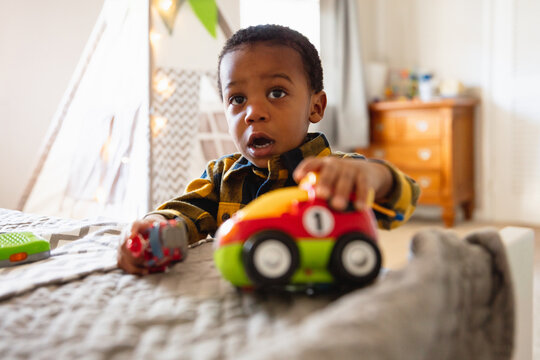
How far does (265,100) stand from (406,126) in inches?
102

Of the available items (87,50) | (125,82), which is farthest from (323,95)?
(87,50)

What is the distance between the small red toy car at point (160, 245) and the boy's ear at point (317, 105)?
0.39m

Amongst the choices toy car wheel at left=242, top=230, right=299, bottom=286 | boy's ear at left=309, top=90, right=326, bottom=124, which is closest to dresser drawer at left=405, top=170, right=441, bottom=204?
boy's ear at left=309, top=90, right=326, bottom=124

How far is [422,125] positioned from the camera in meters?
3.16

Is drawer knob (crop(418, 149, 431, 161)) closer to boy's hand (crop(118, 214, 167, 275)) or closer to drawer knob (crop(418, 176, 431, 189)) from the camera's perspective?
drawer knob (crop(418, 176, 431, 189))

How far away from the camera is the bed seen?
32cm

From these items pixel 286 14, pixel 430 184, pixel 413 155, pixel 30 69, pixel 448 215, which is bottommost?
Answer: pixel 448 215

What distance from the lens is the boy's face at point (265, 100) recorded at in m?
0.80

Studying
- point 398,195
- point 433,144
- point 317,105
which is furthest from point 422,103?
point 398,195

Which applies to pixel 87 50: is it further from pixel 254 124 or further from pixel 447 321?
pixel 447 321

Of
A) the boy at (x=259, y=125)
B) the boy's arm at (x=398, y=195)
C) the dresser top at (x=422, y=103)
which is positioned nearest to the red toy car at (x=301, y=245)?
the boy's arm at (x=398, y=195)

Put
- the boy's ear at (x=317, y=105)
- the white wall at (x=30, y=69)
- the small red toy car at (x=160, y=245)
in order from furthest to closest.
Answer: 1. the white wall at (x=30, y=69)
2. the boy's ear at (x=317, y=105)
3. the small red toy car at (x=160, y=245)

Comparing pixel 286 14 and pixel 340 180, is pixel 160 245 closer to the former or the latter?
pixel 340 180

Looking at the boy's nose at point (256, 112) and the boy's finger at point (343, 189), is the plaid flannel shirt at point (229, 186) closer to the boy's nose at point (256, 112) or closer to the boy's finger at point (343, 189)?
the boy's nose at point (256, 112)
